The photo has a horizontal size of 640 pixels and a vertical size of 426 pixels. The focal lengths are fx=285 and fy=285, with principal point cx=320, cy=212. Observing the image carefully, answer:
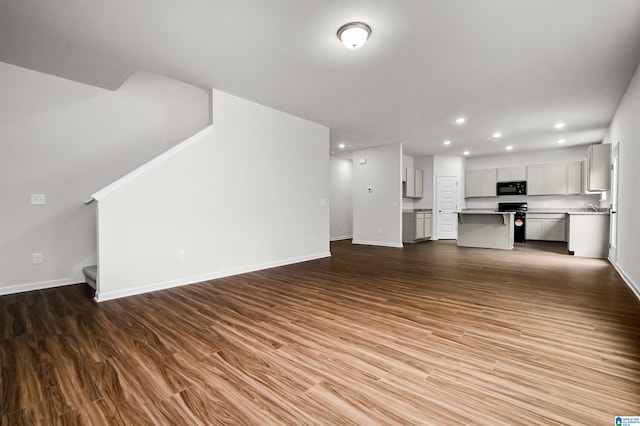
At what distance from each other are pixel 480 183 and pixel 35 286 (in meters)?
10.6

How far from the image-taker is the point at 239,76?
12.2ft

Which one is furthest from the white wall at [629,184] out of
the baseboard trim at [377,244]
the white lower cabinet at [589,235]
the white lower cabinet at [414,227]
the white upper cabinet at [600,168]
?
the white lower cabinet at [414,227]

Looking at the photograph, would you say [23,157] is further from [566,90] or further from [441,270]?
[566,90]

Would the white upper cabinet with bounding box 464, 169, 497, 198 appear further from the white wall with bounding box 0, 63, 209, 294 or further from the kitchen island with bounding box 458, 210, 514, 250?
the white wall with bounding box 0, 63, 209, 294

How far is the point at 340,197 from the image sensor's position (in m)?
9.27

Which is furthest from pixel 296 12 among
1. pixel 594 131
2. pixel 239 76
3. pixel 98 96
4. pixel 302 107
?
pixel 594 131

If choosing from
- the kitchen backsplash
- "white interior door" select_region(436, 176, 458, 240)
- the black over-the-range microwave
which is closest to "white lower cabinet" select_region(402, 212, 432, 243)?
"white interior door" select_region(436, 176, 458, 240)

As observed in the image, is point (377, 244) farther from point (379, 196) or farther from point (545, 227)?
point (545, 227)

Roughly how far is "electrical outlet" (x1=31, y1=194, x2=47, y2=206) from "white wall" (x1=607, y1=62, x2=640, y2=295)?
721cm

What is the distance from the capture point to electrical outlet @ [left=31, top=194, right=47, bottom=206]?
3.65 metres

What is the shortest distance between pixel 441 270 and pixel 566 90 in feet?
10.4

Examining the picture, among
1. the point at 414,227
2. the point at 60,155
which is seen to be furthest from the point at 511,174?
the point at 60,155

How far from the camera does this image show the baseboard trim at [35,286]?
345 centimetres

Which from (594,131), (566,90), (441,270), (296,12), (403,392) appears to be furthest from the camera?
(594,131)
